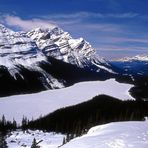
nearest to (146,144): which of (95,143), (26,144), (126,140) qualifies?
(126,140)

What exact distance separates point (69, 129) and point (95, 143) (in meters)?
158

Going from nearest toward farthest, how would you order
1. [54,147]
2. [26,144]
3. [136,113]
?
[54,147] → [26,144] → [136,113]

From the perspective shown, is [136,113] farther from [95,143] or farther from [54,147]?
[95,143]

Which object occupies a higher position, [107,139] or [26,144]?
[107,139]

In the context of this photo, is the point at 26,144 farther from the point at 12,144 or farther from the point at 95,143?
the point at 95,143

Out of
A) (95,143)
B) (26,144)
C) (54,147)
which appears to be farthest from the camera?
(26,144)

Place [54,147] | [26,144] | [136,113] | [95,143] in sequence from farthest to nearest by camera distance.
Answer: [136,113], [26,144], [54,147], [95,143]

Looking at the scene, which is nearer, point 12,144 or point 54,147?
point 54,147

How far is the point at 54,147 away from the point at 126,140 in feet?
264

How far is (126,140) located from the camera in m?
43.7

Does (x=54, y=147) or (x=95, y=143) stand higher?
(x=95, y=143)

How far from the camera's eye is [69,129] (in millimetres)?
199125

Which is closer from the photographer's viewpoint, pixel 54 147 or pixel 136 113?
pixel 54 147

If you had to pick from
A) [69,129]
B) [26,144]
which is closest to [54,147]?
[26,144]
